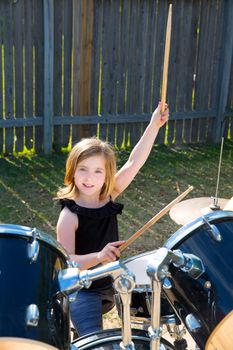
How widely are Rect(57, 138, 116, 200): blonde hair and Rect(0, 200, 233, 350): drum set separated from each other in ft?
2.01

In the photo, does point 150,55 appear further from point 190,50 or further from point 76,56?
point 76,56

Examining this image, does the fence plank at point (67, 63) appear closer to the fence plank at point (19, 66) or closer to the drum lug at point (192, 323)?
the fence plank at point (19, 66)

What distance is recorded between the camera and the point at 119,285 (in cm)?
168

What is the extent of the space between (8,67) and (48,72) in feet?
1.49

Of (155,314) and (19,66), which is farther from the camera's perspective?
(19,66)

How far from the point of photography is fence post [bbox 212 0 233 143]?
270 inches

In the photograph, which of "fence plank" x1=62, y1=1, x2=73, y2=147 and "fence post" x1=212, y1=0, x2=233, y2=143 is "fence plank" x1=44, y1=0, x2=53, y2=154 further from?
"fence post" x1=212, y1=0, x2=233, y2=143

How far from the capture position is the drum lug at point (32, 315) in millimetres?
1712

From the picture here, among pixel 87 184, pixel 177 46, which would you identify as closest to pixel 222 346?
pixel 87 184

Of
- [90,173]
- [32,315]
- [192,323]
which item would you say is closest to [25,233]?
[32,315]

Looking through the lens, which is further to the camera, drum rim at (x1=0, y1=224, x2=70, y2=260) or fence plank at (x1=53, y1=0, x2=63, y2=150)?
fence plank at (x1=53, y1=0, x2=63, y2=150)

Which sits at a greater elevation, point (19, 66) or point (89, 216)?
point (19, 66)

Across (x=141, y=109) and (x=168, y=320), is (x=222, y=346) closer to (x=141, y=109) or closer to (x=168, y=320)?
(x=168, y=320)

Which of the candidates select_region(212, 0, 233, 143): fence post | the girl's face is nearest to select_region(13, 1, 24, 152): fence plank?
select_region(212, 0, 233, 143): fence post
